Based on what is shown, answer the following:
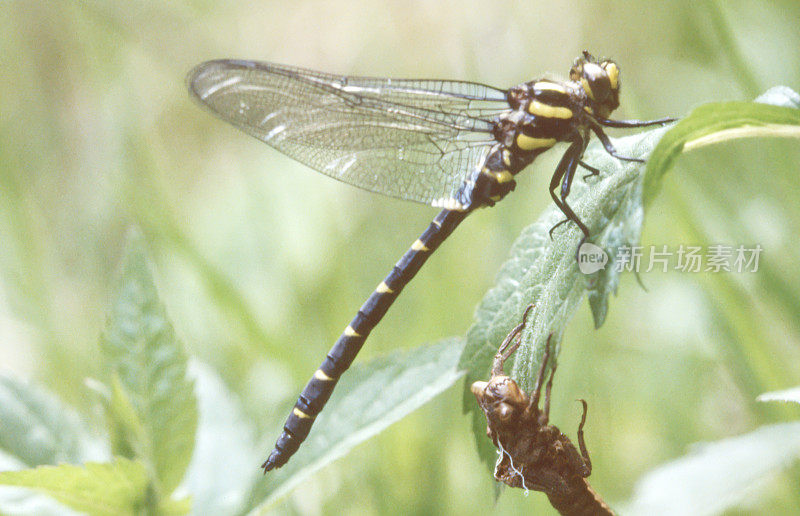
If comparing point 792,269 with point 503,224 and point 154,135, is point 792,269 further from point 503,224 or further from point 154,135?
point 154,135

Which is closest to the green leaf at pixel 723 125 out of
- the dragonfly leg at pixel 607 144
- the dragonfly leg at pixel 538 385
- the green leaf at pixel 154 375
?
the dragonfly leg at pixel 607 144

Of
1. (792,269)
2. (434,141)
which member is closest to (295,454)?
(434,141)

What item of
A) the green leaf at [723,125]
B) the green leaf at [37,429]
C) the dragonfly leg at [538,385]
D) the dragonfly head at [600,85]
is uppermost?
the dragonfly head at [600,85]

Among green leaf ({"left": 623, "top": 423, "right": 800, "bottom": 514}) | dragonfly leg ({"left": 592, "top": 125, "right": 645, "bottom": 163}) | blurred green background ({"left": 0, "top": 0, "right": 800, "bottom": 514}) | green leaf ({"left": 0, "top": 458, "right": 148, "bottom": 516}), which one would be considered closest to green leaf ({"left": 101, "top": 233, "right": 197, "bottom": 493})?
green leaf ({"left": 0, "top": 458, "right": 148, "bottom": 516})

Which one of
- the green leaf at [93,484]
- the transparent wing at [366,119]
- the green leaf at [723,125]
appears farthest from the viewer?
the transparent wing at [366,119]

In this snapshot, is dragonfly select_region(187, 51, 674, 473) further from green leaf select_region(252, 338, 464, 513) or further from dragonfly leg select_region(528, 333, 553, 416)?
dragonfly leg select_region(528, 333, 553, 416)

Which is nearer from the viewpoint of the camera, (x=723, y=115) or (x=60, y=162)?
(x=723, y=115)

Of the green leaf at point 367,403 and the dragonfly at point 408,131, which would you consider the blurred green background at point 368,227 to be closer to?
the green leaf at point 367,403

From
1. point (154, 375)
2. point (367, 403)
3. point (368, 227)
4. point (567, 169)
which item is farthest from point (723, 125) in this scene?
point (368, 227)
